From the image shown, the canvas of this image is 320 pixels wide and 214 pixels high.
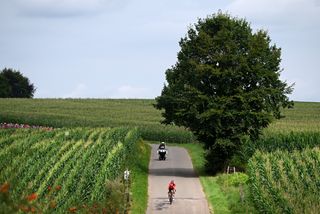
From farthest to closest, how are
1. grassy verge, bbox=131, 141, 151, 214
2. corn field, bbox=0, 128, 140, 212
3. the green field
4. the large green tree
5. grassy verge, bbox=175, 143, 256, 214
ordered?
the green field → the large green tree → grassy verge, bbox=131, 141, 151, 214 → grassy verge, bbox=175, 143, 256, 214 → corn field, bbox=0, 128, 140, 212

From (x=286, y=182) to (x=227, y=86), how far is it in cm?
1515

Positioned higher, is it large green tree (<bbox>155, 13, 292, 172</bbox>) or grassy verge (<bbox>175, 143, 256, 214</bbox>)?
large green tree (<bbox>155, 13, 292, 172</bbox>)

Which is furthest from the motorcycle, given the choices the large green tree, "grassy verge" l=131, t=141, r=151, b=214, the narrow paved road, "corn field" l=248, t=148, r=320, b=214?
"corn field" l=248, t=148, r=320, b=214

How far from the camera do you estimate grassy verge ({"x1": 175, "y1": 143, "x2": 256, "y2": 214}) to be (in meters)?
35.6

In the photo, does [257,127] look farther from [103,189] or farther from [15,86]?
[15,86]

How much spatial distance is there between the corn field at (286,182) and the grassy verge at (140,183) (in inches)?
239

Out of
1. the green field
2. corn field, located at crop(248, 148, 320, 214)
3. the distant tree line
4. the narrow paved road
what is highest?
the distant tree line

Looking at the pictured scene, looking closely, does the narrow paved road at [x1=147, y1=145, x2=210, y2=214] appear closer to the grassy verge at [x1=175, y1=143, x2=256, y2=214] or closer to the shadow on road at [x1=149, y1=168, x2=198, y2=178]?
the shadow on road at [x1=149, y1=168, x2=198, y2=178]

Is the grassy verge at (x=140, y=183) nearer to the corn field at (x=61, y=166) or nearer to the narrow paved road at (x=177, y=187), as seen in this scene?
the narrow paved road at (x=177, y=187)

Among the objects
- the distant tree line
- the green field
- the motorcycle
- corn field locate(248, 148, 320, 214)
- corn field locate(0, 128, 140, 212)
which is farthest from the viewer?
the distant tree line

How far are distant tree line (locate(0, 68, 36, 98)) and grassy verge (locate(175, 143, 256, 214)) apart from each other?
357 feet

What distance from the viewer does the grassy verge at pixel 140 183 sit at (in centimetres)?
3597

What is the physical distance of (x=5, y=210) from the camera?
42.2 feet

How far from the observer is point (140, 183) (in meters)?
43.6
